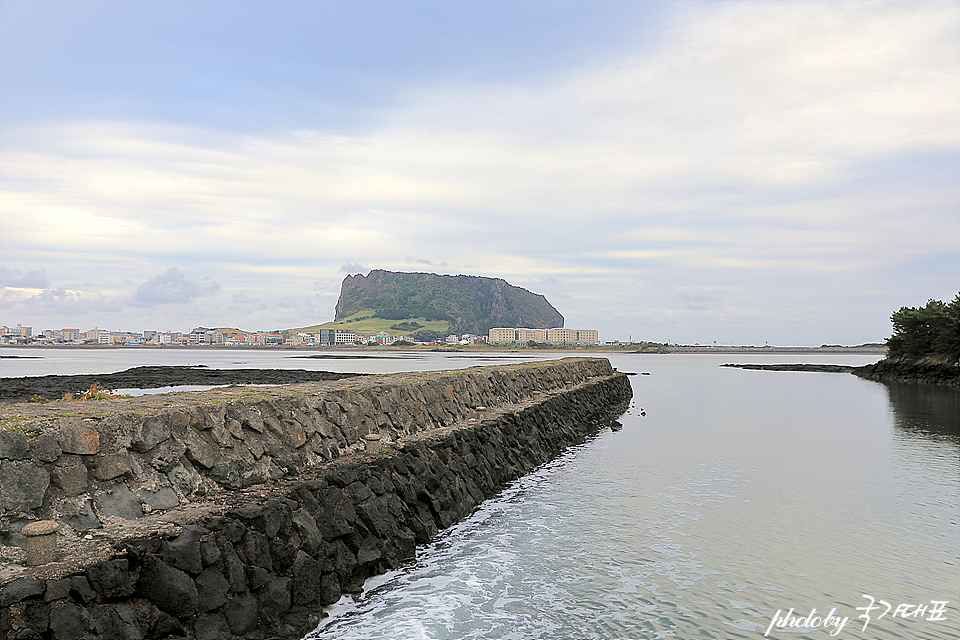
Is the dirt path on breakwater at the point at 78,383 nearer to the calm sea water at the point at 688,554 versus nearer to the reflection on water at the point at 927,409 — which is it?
the calm sea water at the point at 688,554

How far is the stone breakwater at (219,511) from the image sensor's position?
5973mm

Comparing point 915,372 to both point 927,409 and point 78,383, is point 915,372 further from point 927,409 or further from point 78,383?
point 78,383

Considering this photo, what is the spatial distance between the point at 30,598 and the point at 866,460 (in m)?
23.4

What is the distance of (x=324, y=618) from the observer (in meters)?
8.01

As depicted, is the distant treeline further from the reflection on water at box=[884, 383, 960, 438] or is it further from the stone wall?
the reflection on water at box=[884, 383, 960, 438]

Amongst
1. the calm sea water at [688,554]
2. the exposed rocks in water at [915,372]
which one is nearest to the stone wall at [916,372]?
the exposed rocks in water at [915,372]

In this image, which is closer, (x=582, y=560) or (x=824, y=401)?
(x=582, y=560)

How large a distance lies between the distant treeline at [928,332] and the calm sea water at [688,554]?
Answer: 49.9m

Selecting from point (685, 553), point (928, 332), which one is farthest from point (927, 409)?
point (928, 332)

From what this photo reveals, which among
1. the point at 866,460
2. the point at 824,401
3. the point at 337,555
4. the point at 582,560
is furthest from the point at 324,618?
the point at 824,401

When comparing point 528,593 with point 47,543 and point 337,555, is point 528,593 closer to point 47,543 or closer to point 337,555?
point 337,555

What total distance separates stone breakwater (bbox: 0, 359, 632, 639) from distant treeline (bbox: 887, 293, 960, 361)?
6591 centimetres

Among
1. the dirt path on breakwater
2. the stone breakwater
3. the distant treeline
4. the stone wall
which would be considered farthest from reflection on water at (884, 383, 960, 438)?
the dirt path on breakwater

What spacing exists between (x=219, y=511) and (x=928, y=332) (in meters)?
84.1
